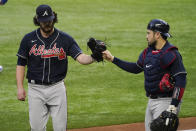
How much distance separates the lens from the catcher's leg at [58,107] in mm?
5816

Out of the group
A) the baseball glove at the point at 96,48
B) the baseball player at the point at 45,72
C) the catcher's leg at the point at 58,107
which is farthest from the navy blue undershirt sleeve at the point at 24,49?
the baseball glove at the point at 96,48

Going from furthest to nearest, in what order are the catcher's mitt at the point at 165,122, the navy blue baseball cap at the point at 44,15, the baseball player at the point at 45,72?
the baseball player at the point at 45,72
the navy blue baseball cap at the point at 44,15
the catcher's mitt at the point at 165,122

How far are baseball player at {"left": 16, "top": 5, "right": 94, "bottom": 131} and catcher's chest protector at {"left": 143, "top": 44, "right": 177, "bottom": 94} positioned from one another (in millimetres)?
1043

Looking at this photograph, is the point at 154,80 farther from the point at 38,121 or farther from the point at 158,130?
the point at 38,121

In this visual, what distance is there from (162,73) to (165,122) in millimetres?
577

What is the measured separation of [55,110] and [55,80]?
36 centimetres

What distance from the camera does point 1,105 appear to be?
887 centimetres

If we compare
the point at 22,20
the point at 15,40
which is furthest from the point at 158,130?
the point at 22,20

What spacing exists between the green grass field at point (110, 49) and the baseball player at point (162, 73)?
8.55 feet

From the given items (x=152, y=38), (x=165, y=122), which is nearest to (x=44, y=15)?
(x=152, y=38)

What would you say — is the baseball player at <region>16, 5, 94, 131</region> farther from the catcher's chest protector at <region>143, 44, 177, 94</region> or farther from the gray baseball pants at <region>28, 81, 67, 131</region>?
the catcher's chest protector at <region>143, 44, 177, 94</region>

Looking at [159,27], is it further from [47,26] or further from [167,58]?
[47,26]

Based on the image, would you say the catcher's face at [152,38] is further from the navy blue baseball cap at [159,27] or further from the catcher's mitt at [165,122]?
the catcher's mitt at [165,122]

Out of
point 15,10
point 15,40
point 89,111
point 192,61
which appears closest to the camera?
point 89,111
